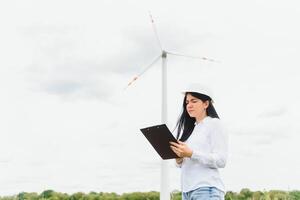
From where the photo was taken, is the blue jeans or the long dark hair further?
the long dark hair

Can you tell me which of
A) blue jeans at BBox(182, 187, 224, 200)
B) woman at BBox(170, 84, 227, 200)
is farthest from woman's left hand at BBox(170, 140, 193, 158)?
blue jeans at BBox(182, 187, 224, 200)

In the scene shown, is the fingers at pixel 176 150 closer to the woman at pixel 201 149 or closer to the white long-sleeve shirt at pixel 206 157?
the woman at pixel 201 149

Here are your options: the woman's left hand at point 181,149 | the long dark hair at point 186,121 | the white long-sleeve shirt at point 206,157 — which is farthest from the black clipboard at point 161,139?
the long dark hair at point 186,121

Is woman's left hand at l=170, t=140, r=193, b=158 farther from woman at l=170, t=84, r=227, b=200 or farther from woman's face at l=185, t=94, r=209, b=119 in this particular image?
woman's face at l=185, t=94, r=209, b=119

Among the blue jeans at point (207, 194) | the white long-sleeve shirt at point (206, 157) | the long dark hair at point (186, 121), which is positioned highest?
the long dark hair at point (186, 121)

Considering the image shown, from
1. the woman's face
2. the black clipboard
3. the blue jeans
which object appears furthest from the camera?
the woman's face

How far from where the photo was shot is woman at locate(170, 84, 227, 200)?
454 cm

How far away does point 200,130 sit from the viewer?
478cm

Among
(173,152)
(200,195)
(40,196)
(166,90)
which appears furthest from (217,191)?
(40,196)

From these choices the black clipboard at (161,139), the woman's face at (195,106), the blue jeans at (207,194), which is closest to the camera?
the blue jeans at (207,194)

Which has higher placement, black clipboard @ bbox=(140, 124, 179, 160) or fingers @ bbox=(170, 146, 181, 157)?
black clipboard @ bbox=(140, 124, 179, 160)

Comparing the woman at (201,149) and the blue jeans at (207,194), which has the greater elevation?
the woman at (201,149)

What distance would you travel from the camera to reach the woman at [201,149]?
454 centimetres

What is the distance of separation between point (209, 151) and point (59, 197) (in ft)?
102
